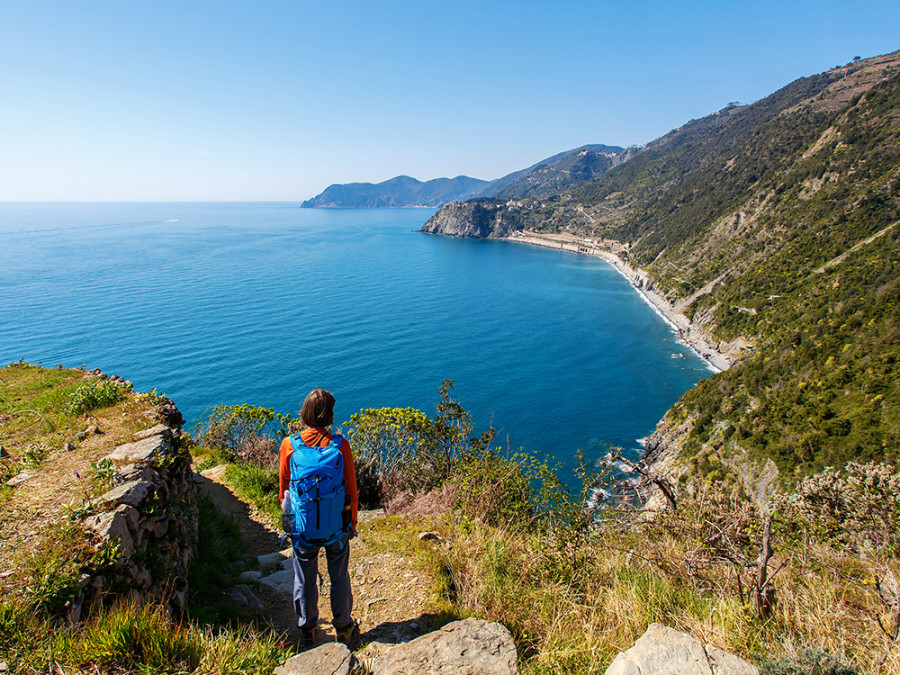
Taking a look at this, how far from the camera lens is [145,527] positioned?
4.70 metres

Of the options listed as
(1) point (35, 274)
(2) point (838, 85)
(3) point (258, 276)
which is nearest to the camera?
(1) point (35, 274)

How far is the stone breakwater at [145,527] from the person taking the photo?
3928mm

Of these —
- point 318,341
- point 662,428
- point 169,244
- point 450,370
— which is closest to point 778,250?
point 662,428

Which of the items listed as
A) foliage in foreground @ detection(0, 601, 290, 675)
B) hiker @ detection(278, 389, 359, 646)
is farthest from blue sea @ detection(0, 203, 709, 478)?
foliage in foreground @ detection(0, 601, 290, 675)

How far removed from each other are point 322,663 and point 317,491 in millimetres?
1296

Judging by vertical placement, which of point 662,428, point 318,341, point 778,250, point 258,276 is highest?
point 778,250

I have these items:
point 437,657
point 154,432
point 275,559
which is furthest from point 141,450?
point 437,657

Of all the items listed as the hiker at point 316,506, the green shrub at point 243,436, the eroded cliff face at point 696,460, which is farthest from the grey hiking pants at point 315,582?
the eroded cliff face at point 696,460

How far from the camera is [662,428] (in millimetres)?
41438

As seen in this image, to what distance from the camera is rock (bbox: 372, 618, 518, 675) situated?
10.9 feet

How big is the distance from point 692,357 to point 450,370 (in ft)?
121

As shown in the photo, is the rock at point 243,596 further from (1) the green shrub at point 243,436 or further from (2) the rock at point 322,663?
(1) the green shrub at point 243,436

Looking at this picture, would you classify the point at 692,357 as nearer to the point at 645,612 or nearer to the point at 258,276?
the point at 645,612

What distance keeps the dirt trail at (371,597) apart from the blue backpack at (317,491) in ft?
3.97
